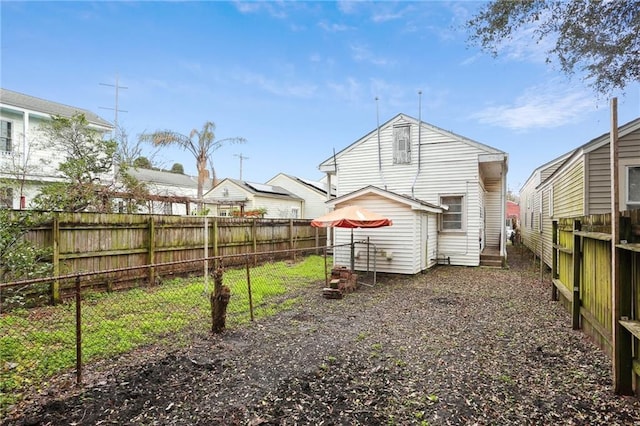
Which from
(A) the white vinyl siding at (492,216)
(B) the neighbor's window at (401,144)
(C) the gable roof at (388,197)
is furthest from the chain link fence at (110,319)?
(A) the white vinyl siding at (492,216)

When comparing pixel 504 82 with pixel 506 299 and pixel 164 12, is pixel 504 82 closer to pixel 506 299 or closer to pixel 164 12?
pixel 506 299

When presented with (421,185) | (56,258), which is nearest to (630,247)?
(56,258)

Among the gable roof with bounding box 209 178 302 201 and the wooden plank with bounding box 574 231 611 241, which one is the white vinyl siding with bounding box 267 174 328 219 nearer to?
the gable roof with bounding box 209 178 302 201

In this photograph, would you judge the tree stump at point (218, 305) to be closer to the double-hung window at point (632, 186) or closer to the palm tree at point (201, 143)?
the double-hung window at point (632, 186)

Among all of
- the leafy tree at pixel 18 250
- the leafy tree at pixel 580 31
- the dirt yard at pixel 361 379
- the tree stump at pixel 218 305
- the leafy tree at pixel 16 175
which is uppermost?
the leafy tree at pixel 580 31

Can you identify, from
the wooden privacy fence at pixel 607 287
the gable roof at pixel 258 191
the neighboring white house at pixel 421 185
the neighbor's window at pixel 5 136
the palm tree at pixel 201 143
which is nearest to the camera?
the wooden privacy fence at pixel 607 287

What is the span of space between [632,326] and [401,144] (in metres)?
10.8

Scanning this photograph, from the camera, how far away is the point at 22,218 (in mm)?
5938

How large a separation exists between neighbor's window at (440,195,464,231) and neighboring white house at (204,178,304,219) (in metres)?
11.2

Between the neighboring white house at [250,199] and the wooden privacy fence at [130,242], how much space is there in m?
9.67

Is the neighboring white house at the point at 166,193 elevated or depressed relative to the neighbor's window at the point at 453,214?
elevated

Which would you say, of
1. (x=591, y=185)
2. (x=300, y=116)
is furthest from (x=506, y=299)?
(x=300, y=116)

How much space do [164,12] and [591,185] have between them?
1124cm

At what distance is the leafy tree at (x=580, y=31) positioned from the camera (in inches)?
253
